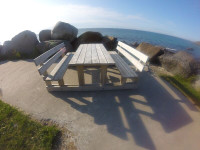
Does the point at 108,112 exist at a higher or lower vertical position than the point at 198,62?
lower

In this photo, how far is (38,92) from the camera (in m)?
3.76

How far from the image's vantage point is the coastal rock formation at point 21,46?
24.5 feet

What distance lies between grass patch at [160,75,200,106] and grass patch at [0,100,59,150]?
4191 millimetres

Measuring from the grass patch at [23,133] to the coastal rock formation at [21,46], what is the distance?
232 inches

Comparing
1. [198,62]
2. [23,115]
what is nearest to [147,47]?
[198,62]

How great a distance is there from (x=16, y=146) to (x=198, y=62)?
6.56m

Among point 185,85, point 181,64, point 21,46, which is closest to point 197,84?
point 185,85

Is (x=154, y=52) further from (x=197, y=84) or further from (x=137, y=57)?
(x=137, y=57)

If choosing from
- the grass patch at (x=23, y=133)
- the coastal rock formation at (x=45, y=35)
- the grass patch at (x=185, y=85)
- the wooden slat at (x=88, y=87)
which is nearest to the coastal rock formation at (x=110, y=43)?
the grass patch at (x=185, y=85)

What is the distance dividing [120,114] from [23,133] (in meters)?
2.29

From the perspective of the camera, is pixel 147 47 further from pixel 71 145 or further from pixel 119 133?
pixel 71 145

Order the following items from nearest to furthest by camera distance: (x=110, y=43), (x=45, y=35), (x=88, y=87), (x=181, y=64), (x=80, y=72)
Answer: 1. (x=80, y=72)
2. (x=88, y=87)
3. (x=181, y=64)
4. (x=110, y=43)
5. (x=45, y=35)

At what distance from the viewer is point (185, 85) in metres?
4.12

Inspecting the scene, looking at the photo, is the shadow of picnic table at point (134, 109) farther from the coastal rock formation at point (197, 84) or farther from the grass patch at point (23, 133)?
the coastal rock formation at point (197, 84)
